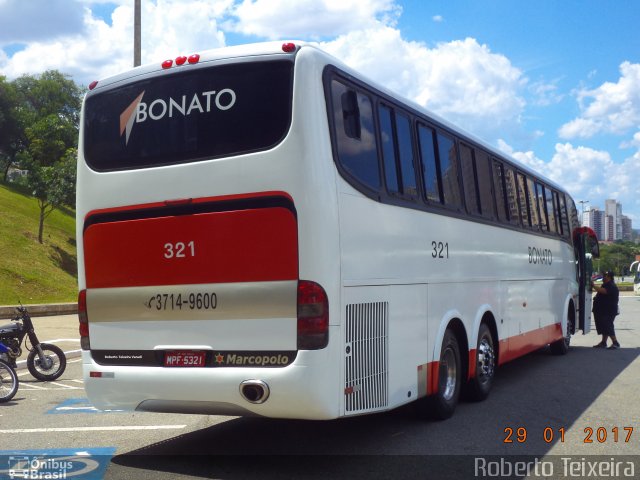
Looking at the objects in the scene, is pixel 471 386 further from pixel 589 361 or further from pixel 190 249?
pixel 589 361

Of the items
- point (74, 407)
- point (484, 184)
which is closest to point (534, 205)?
point (484, 184)

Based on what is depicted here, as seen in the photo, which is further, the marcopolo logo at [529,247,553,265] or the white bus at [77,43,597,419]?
the marcopolo logo at [529,247,553,265]

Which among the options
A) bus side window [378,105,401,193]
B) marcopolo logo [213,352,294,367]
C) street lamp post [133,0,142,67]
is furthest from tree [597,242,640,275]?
marcopolo logo [213,352,294,367]

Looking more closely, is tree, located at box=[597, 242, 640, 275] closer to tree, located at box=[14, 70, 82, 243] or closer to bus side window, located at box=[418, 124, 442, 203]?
tree, located at box=[14, 70, 82, 243]

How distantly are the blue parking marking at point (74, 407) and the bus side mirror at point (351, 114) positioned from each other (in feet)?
16.3

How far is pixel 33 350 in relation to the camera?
12.3m

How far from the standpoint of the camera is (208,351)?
6441mm

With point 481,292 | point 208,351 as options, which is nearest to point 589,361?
point 481,292

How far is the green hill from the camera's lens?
35.8 meters

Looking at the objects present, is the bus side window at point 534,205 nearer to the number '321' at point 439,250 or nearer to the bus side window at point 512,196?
the bus side window at point 512,196

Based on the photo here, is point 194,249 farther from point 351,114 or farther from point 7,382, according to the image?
point 7,382

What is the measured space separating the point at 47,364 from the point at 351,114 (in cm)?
787

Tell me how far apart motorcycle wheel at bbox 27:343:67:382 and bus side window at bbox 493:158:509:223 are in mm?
7296

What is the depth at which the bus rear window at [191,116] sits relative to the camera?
640 cm
